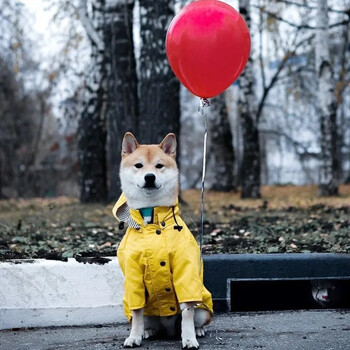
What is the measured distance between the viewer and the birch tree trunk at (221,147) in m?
19.6

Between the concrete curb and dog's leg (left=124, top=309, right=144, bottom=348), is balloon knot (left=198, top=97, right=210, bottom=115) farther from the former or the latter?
dog's leg (left=124, top=309, right=144, bottom=348)

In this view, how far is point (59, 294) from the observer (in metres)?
5.31

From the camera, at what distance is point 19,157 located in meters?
32.1

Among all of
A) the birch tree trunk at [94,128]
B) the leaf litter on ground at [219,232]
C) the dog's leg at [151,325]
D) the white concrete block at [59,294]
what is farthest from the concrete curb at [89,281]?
the birch tree trunk at [94,128]

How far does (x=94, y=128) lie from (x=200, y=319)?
10403 mm

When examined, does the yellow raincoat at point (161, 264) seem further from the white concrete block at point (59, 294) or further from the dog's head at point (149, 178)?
the white concrete block at point (59, 294)

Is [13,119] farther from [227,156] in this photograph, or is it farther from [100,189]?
[100,189]

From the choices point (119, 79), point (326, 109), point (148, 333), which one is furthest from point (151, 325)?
point (326, 109)

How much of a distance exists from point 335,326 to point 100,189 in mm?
10039

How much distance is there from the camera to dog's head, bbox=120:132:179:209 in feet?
14.1

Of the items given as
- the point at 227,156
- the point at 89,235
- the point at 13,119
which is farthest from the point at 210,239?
the point at 13,119

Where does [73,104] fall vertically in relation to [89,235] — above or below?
above

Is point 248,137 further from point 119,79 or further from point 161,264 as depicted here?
point 161,264

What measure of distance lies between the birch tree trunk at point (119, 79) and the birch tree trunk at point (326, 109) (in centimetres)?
565
